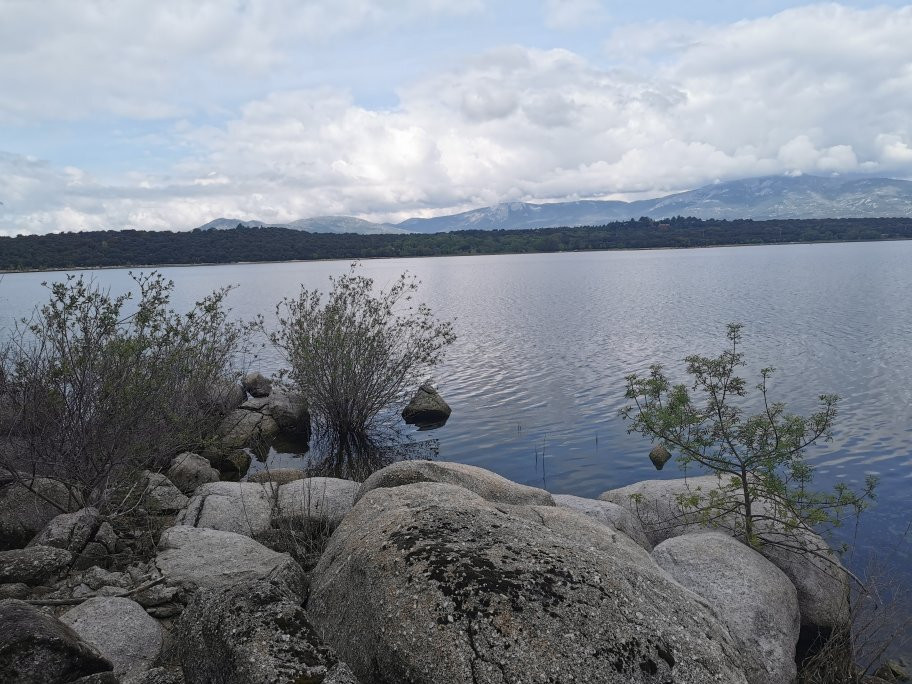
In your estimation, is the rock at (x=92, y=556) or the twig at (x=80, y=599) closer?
the twig at (x=80, y=599)

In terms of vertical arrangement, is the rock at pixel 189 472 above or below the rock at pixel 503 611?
below

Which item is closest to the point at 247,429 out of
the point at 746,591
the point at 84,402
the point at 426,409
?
the point at 426,409

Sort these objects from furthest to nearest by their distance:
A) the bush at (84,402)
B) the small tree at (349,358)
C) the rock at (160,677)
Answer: the small tree at (349,358) → the bush at (84,402) → the rock at (160,677)

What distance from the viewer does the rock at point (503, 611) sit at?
447 cm

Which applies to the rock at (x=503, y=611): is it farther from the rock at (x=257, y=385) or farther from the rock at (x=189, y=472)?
the rock at (x=257, y=385)

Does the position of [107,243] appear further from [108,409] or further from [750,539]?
[750,539]

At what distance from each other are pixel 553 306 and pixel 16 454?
5059 cm

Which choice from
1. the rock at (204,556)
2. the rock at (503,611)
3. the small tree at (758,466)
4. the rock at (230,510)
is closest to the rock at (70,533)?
the rock at (204,556)

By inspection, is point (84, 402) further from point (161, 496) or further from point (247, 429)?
point (247, 429)

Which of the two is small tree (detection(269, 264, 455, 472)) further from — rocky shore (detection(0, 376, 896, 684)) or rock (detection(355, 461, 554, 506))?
rock (detection(355, 461, 554, 506))

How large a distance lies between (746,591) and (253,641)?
21.4 feet

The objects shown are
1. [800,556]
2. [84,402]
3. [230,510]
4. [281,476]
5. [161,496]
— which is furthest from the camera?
[281,476]

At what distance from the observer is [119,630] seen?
6.54m

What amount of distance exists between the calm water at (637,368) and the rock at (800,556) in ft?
11.0
